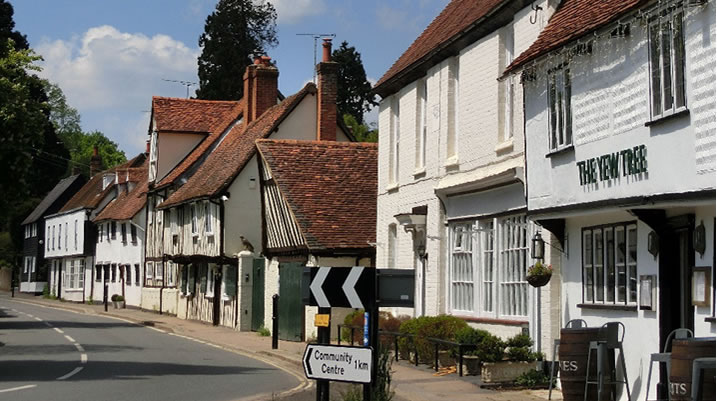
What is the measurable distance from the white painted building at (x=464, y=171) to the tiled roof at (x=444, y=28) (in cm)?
4

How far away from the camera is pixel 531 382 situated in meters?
17.0

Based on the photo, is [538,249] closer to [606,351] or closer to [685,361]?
[606,351]

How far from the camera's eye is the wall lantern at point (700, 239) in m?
12.3

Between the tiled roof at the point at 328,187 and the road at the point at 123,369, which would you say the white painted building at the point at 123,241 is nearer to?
the road at the point at 123,369

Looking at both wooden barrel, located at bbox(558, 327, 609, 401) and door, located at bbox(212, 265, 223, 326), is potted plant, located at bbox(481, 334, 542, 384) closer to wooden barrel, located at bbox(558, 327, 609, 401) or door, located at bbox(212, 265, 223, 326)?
wooden barrel, located at bbox(558, 327, 609, 401)

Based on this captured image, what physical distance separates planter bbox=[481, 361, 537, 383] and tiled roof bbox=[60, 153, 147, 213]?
172ft

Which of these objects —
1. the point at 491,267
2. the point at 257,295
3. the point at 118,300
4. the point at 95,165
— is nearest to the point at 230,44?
the point at 95,165

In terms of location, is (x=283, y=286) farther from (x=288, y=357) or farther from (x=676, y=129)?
(x=676, y=129)

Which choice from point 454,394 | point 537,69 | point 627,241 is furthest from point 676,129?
point 454,394

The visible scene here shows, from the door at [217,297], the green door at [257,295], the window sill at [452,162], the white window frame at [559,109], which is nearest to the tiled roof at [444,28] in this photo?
the window sill at [452,162]

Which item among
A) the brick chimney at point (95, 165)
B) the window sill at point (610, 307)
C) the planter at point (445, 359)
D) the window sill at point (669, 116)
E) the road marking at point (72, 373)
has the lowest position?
the road marking at point (72, 373)

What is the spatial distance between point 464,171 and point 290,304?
11.3 metres

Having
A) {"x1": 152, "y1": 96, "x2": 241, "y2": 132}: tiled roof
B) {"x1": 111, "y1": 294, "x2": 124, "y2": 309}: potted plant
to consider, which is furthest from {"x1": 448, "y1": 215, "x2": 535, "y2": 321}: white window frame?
{"x1": 111, "y1": 294, "x2": 124, "y2": 309}: potted plant

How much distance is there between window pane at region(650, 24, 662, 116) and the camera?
499 inches
